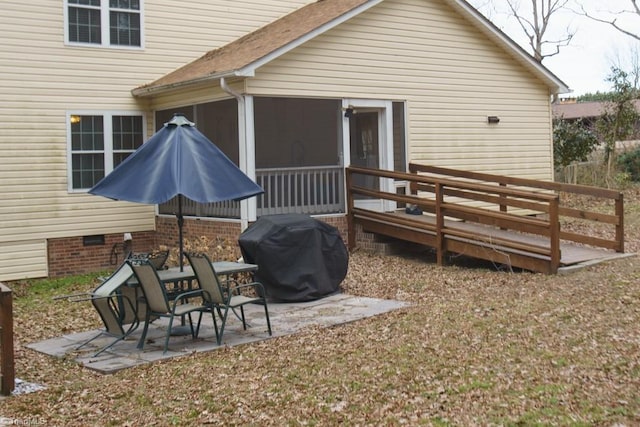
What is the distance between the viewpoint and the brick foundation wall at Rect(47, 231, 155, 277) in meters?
14.7

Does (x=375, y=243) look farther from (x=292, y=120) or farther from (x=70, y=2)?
(x=70, y=2)

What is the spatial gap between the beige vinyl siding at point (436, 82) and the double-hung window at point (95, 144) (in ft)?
12.2

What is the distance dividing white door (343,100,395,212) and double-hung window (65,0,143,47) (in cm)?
476

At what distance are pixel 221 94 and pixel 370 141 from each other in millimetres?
3732

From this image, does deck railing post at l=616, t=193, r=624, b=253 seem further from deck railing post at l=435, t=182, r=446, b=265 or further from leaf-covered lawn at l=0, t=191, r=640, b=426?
deck railing post at l=435, t=182, r=446, b=265

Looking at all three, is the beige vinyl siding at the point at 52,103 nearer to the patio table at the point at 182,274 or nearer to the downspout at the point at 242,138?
the downspout at the point at 242,138

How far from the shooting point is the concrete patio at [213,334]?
780cm

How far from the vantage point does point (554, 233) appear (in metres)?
11.0

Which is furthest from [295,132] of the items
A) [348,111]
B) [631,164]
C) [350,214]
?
[631,164]

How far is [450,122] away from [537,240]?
15.8 ft

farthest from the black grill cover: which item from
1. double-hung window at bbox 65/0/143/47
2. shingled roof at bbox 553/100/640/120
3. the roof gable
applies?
shingled roof at bbox 553/100/640/120

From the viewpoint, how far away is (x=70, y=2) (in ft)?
48.5

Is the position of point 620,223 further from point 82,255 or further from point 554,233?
point 82,255

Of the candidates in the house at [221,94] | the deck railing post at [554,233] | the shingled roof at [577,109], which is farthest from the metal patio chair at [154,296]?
the shingled roof at [577,109]
